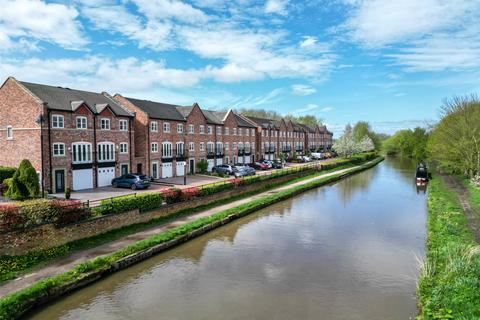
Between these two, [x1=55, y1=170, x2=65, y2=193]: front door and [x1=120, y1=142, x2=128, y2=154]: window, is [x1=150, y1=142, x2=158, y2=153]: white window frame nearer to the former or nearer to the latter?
[x1=120, y1=142, x2=128, y2=154]: window

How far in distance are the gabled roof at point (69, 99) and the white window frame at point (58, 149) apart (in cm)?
286

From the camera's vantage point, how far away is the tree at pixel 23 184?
23438 mm

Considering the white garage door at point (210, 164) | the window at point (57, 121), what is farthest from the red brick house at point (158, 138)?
the window at point (57, 121)

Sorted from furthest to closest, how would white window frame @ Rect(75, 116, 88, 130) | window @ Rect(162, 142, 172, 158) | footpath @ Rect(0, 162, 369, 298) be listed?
window @ Rect(162, 142, 172, 158) → white window frame @ Rect(75, 116, 88, 130) → footpath @ Rect(0, 162, 369, 298)

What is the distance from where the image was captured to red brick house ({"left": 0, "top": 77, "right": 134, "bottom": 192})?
90.9 ft

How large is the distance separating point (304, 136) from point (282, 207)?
206 feet

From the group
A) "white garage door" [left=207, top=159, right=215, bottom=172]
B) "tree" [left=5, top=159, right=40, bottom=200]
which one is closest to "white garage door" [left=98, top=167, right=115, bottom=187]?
"tree" [left=5, top=159, right=40, bottom=200]

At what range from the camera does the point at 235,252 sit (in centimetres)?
1747

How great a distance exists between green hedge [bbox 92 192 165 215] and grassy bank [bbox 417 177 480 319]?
49.5ft

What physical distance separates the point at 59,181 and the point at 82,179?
2.10m

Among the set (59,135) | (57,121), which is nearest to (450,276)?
(59,135)

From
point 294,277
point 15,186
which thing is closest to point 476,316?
point 294,277

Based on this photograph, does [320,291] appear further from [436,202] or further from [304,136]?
[304,136]

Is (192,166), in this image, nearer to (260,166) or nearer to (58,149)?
(260,166)
